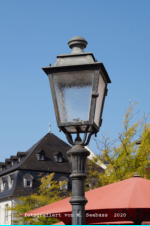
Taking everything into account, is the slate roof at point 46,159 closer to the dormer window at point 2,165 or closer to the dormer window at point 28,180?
the dormer window at point 2,165

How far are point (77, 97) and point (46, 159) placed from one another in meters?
39.5

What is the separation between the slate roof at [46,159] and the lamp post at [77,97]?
36.9 m

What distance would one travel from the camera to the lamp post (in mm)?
3611

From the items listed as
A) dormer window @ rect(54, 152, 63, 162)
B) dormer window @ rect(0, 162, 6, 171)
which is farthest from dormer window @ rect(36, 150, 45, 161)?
dormer window @ rect(0, 162, 6, 171)

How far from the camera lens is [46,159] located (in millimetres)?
42594

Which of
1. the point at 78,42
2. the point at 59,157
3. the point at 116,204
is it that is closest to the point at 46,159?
the point at 59,157

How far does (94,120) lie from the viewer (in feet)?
12.4

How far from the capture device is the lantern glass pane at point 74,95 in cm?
368

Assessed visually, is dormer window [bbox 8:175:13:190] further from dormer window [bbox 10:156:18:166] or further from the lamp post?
the lamp post

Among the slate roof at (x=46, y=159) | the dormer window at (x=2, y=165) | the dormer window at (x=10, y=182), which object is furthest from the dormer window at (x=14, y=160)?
the dormer window at (x=10, y=182)

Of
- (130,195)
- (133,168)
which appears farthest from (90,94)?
(133,168)

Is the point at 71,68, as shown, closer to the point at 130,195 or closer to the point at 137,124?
the point at 130,195

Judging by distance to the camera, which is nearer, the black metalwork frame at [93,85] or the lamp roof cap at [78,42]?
the black metalwork frame at [93,85]

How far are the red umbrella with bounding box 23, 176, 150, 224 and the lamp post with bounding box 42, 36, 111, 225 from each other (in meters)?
2.37
